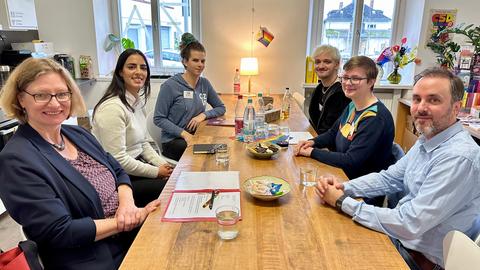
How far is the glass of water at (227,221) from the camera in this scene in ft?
3.51

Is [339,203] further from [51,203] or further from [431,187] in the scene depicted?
[51,203]

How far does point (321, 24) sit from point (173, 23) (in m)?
1.97

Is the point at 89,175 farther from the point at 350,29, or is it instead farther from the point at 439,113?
the point at 350,29

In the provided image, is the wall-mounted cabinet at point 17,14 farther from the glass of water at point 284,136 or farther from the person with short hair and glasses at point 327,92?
the person with short hair and glasses at point 327,92

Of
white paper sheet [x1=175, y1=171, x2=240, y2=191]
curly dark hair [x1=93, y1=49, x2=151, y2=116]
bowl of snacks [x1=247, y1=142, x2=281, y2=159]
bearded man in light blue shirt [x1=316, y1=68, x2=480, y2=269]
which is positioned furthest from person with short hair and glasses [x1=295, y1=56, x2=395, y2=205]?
curly dark hair [x1=93, y1=49, x2=151, y2=116]

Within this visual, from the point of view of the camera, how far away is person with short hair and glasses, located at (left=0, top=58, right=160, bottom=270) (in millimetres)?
1097

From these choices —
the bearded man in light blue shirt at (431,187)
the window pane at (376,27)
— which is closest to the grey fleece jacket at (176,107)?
the bearded man in light blue shirt at (431,187)

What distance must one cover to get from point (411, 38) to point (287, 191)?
3.71 m

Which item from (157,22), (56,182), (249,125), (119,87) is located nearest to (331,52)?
(249,125)

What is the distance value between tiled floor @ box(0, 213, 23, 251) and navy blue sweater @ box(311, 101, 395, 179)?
6.87 feet

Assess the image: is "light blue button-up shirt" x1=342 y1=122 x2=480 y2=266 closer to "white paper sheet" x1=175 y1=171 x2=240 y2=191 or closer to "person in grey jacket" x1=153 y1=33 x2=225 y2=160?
"white paper sheet" x1=175 y1=171 x2=240 y2=191

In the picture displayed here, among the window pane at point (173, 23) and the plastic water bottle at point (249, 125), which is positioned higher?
the window pane at point (173, 23)

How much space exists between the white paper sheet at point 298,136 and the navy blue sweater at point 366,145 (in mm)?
339

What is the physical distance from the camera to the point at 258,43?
4273 millimetres
